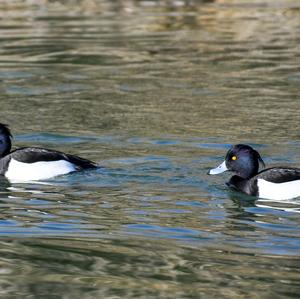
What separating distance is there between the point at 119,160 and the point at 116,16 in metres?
20.3

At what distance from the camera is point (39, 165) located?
1532 centimetres

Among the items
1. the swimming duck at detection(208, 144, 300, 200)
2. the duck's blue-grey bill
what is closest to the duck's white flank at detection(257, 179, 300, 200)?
the swimming duck at detection(208, 144, 300, 200)

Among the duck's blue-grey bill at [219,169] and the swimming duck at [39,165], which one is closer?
the duck's blue-grey bill at [219,169]

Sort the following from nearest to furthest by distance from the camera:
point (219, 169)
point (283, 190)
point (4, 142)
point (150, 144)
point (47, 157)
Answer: point (283, 190), point (219, 169), point (47, 157), point (4, 142), point (150, 144)

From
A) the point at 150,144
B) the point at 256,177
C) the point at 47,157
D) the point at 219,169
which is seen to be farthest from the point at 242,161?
the point at 150,144

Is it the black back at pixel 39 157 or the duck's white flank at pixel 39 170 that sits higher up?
the black back at pixel 39 157

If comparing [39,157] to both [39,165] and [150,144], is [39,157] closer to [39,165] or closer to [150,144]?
[39,165]

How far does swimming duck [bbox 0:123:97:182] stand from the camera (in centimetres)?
1533

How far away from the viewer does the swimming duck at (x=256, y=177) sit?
1378cm

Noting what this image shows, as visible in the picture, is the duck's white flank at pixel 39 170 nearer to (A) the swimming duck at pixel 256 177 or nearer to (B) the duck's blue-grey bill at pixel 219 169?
(B) the duck's blue-grey bill at pixel 219 169

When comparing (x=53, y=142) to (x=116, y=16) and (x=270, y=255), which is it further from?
(x=116, y=16)

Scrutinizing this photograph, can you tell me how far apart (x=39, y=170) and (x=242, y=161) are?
2853 mm

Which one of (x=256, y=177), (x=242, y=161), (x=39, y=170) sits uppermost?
(x=242, y=161)

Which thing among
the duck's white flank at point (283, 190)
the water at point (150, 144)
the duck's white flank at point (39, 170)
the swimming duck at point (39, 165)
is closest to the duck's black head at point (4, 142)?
the swimming duck at point (39, 165)
